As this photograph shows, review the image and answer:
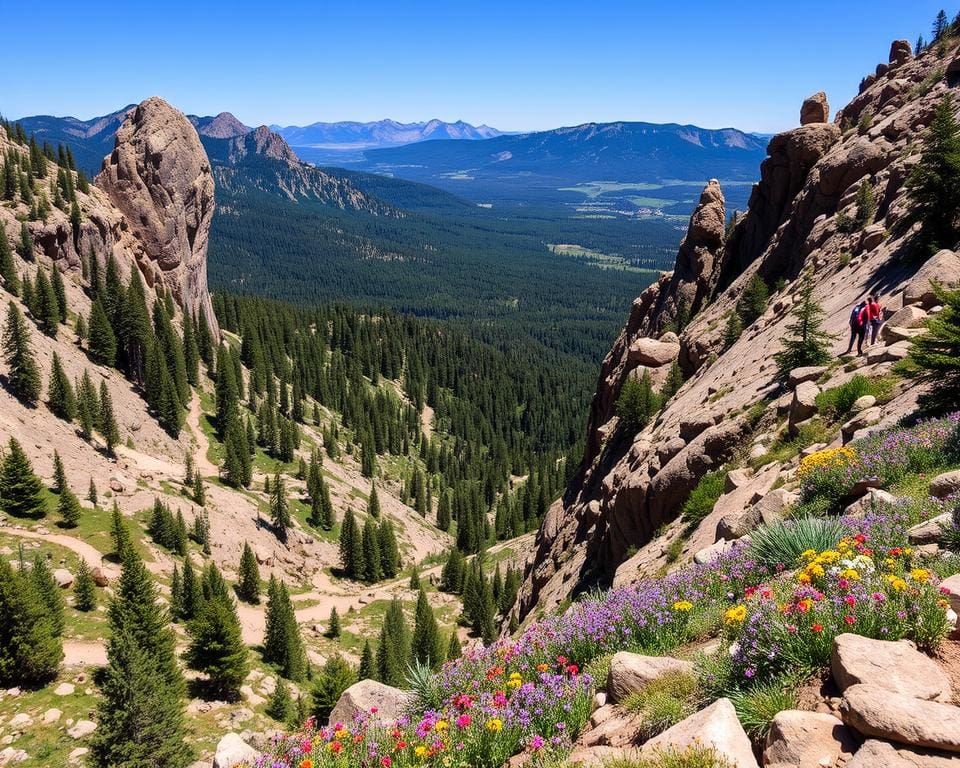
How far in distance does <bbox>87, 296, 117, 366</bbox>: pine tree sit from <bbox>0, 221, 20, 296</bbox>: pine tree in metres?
8.85

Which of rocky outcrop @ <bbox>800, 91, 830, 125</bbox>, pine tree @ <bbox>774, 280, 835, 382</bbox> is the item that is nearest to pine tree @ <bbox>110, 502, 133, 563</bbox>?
pine tree @ <bbox>774, 280, 835, 382</bbox>

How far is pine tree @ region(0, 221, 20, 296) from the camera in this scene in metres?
76.2

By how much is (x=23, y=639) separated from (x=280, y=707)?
56.4 ft

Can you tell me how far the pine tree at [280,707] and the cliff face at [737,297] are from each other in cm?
1870

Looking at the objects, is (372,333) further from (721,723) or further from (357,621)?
(721,723)

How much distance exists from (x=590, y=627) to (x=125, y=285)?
107149 millimetres

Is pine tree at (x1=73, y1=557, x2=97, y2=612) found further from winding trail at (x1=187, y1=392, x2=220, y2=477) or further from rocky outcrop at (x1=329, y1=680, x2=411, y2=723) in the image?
rocky outcrop at (x1=329, y1=680, x2=411, y2=723)

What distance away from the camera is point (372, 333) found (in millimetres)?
194500

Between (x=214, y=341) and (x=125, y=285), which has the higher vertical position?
(x=125, y=285)

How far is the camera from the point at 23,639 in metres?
33.2

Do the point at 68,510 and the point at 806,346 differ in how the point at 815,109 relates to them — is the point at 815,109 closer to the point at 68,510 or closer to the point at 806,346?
the point at 806,346

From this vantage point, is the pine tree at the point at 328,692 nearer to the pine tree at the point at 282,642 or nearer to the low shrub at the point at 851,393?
the pine tree at the point at 282,642

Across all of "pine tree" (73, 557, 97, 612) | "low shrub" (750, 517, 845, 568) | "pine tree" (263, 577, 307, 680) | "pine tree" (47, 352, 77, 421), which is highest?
"low shrub" (750, 517, 845, 568)

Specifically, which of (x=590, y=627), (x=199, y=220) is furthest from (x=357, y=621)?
(x=199, y=220)
